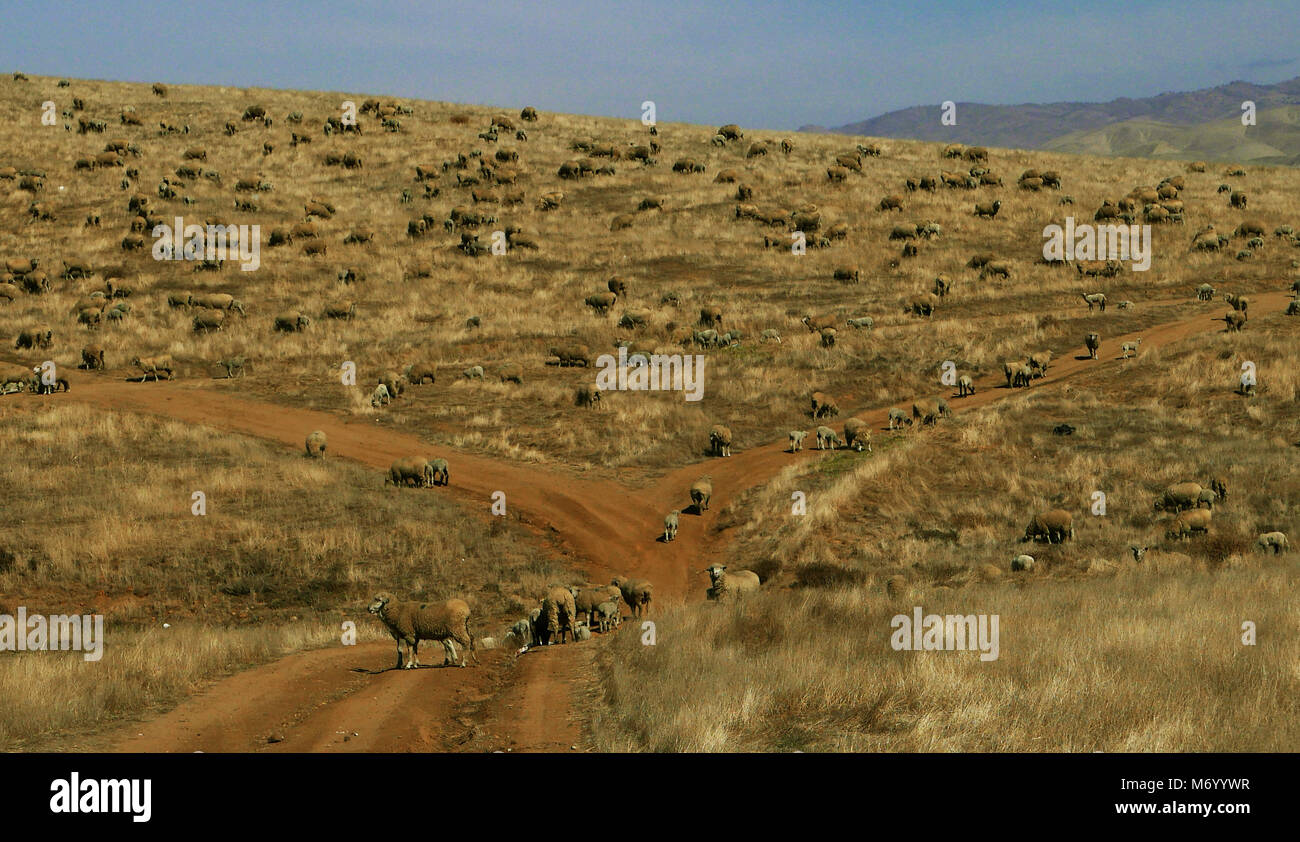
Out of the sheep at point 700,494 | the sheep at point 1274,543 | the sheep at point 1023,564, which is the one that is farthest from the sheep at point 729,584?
the sheep at point 1274,543

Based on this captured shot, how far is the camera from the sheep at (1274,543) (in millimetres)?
21750

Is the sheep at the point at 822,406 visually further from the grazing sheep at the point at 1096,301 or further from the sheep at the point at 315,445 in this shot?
the grazing sheep at the point at 1096,301

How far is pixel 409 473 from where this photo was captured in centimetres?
2852

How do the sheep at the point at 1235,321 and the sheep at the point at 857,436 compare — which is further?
the sheep at the point at 1235,321

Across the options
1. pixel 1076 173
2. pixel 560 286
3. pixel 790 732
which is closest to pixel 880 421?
pixel 560 286

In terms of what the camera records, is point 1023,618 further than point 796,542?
No

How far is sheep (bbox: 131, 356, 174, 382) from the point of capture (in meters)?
38.8

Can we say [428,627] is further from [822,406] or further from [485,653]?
[822,406]

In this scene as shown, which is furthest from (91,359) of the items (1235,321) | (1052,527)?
(1235,321)

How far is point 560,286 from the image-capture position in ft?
167

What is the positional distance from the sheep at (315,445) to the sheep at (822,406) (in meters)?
17.1

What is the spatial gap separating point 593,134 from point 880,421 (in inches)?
2162

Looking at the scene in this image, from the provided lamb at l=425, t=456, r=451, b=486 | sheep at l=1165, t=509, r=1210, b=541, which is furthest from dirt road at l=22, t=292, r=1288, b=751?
sheep at l=1165, t=509, r=1210, b=541

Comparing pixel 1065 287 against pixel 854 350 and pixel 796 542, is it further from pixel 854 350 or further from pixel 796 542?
pixel 796 542
